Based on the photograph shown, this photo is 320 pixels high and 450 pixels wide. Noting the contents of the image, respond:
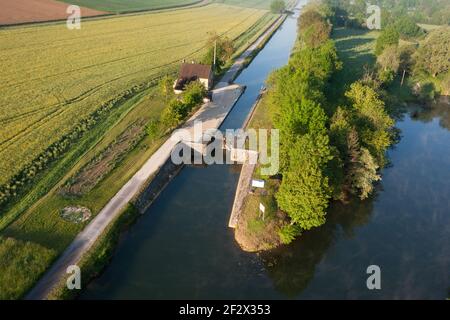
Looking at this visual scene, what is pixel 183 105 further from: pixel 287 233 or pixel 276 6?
pixel 276 6

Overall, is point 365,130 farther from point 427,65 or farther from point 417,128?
point 427,65


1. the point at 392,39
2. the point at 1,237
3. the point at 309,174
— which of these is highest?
the point at 392,39

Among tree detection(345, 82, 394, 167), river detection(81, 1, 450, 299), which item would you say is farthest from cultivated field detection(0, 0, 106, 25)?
tree detection(345, 82, 394, 167)

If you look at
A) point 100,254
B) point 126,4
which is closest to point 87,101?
point 100,254

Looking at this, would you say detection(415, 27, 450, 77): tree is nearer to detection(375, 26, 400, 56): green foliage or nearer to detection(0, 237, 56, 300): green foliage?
detection(375, 26, 400, 56): green foliage

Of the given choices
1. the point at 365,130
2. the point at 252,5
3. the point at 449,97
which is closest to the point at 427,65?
the point at 449,97

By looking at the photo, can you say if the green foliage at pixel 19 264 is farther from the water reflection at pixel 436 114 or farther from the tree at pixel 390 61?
the tree at pixel 390 61
